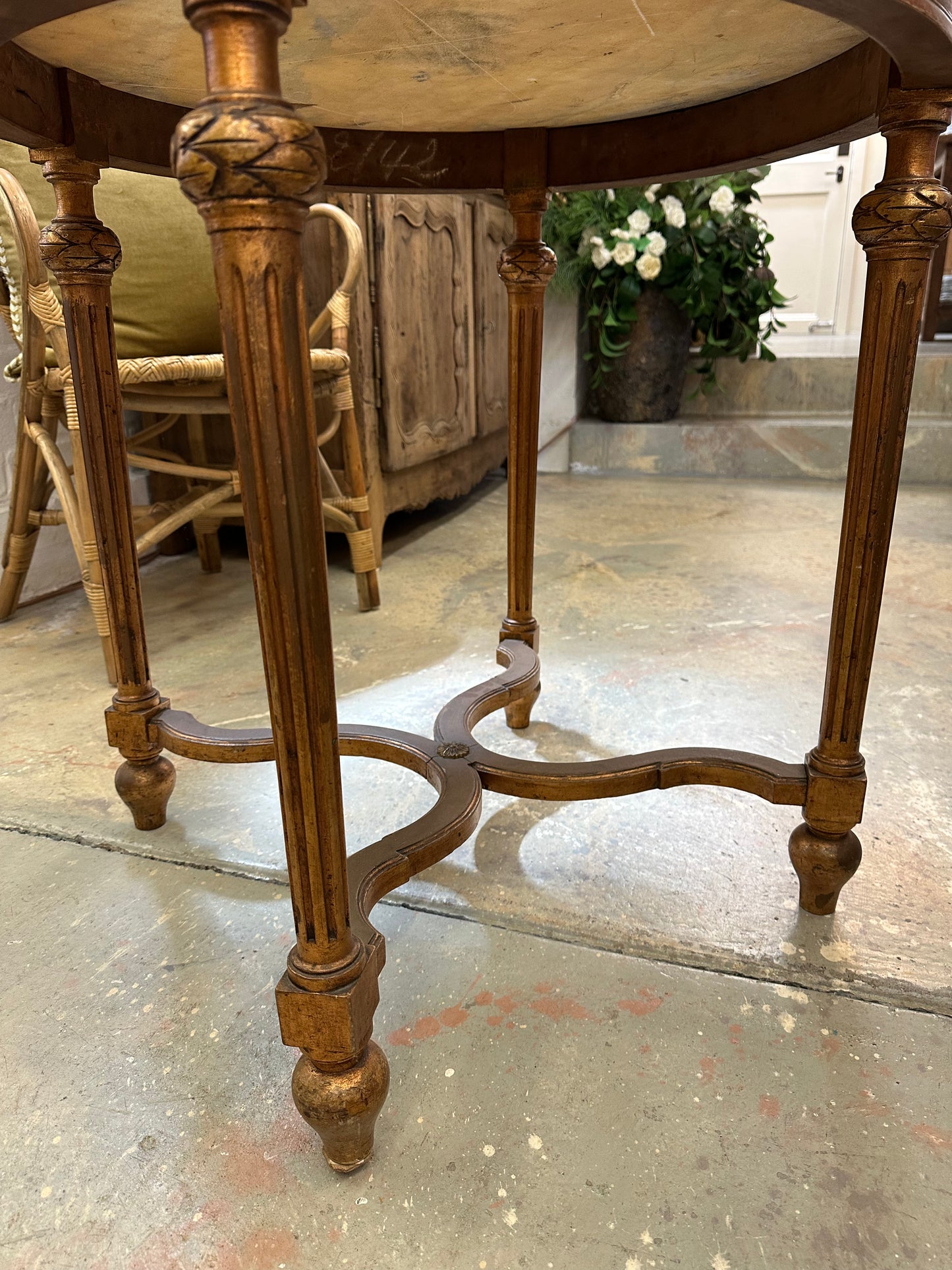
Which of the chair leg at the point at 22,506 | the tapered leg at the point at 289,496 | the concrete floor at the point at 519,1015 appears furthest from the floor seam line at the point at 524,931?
the chair leg at the point at 22,506

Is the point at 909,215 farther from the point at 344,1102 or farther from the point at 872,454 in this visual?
the point at 344,1102

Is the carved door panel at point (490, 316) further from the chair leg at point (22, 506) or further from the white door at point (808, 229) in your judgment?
the white door at point (808, 229)

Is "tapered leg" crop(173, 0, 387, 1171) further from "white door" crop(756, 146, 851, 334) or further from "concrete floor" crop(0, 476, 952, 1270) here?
"white door" crop(756, 146, 851, 334)

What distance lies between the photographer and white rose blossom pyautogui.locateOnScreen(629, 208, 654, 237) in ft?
9.81

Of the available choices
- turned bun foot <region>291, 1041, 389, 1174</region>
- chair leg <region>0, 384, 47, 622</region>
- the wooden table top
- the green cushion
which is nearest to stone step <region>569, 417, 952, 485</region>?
the green cushion

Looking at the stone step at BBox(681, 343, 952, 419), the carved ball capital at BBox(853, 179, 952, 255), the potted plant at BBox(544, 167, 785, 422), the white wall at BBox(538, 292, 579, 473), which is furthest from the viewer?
the stone step at BBox(681, 343, 952, 419)

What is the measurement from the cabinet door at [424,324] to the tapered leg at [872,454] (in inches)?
59.0

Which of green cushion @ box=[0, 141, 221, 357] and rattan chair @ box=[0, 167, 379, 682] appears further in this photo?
green cushion @ box=[0, 141, 221, 357]

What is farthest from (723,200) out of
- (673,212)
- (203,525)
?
(203,525)

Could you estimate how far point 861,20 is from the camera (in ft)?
1.86

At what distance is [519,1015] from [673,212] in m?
2.85

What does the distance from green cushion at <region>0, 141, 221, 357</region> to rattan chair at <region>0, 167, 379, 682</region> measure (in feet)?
0.51

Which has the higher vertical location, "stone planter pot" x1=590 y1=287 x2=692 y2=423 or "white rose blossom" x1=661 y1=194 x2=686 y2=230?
"white rose blossom" x1=661 y1=194 x2=686 y2=230

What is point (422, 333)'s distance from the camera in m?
2.29
